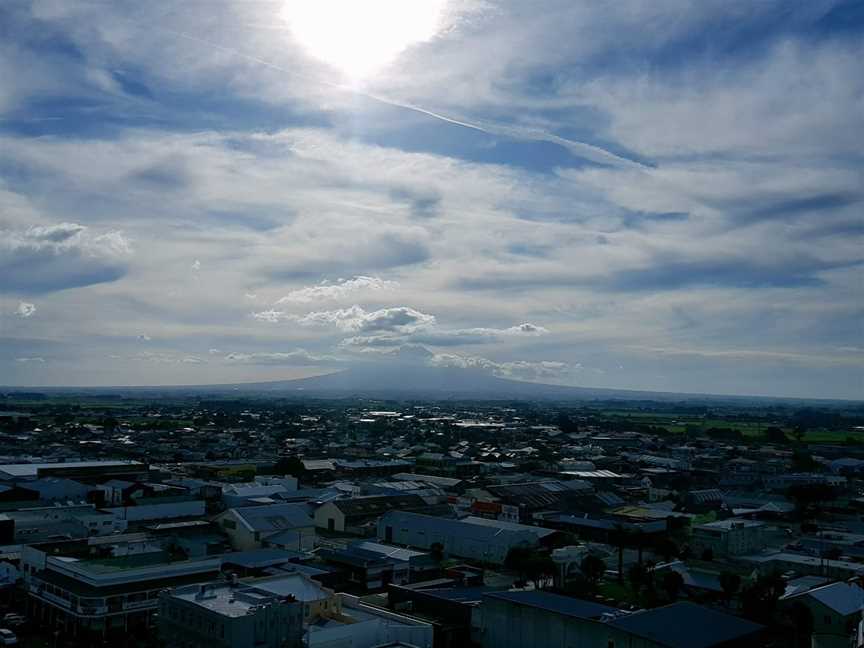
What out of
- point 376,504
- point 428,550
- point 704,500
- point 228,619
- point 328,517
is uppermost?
point 228,619

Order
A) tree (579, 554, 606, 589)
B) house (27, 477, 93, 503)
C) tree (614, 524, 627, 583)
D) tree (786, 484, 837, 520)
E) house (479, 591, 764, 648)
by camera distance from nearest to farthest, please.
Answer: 1. house (479, 591, 764, 648)
2. tree (579, 554, 606, 589)
3. tree (614, 524, 627, 583)
4. house (27, 477, 93, 503)
5. tree (786, 484, 837, 520)

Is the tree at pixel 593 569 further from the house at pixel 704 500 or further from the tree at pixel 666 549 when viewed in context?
the house at pixel 704 500

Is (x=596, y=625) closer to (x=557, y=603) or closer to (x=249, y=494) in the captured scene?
(x=557, y=603)

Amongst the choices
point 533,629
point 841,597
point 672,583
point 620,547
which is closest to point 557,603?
point 533,629

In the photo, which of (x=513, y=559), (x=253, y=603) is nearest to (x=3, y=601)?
(x=253, y=603)

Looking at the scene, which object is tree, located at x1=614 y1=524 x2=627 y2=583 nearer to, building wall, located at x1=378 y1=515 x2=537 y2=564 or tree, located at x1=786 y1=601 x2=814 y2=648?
building wall, located at x1=378 y1=515 x2=537 y2=564

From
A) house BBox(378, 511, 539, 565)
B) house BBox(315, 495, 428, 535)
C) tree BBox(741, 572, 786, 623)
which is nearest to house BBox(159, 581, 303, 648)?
tree BBox(741, 572, 786, 623)

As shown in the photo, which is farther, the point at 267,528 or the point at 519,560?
the point at 267,528
